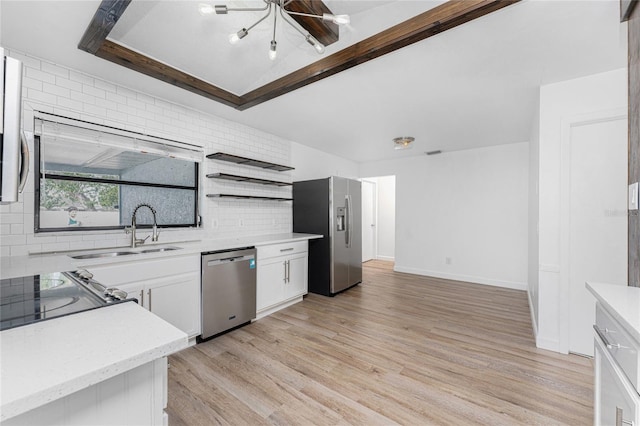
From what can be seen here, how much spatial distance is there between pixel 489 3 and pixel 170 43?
216cm

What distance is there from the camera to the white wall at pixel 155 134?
6.83 ft

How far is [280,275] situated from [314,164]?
235 cm

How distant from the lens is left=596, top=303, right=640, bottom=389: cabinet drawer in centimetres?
86

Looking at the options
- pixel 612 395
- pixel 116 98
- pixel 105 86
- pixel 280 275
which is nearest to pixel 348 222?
pixel 280 275

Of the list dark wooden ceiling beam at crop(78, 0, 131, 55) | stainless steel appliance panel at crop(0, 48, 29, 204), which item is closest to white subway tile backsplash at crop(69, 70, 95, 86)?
dark wooden ceiling beam at crop(78, 0, 131, 55)

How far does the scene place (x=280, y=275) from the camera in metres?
3.45

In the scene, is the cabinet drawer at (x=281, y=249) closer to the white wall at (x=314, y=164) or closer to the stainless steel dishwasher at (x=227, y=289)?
the stainless steel dishwasher at (x=227, y=289)

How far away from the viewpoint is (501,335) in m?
2.77

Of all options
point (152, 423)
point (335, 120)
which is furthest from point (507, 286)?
point (152, 423)

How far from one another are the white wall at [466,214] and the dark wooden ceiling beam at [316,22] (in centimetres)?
399

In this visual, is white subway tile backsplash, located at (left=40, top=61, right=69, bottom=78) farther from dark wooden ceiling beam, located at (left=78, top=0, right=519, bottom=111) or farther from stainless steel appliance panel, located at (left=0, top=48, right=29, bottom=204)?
stainless steel appliance panel, located at (left=0, top=48, right=29, bottom=204)

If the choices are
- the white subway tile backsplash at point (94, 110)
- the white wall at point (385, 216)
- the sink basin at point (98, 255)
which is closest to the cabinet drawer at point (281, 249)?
the sink basin at point (98, 255)

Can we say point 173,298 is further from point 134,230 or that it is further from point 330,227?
point 330,227

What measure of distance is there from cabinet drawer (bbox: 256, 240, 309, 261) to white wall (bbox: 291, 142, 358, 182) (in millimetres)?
1260
